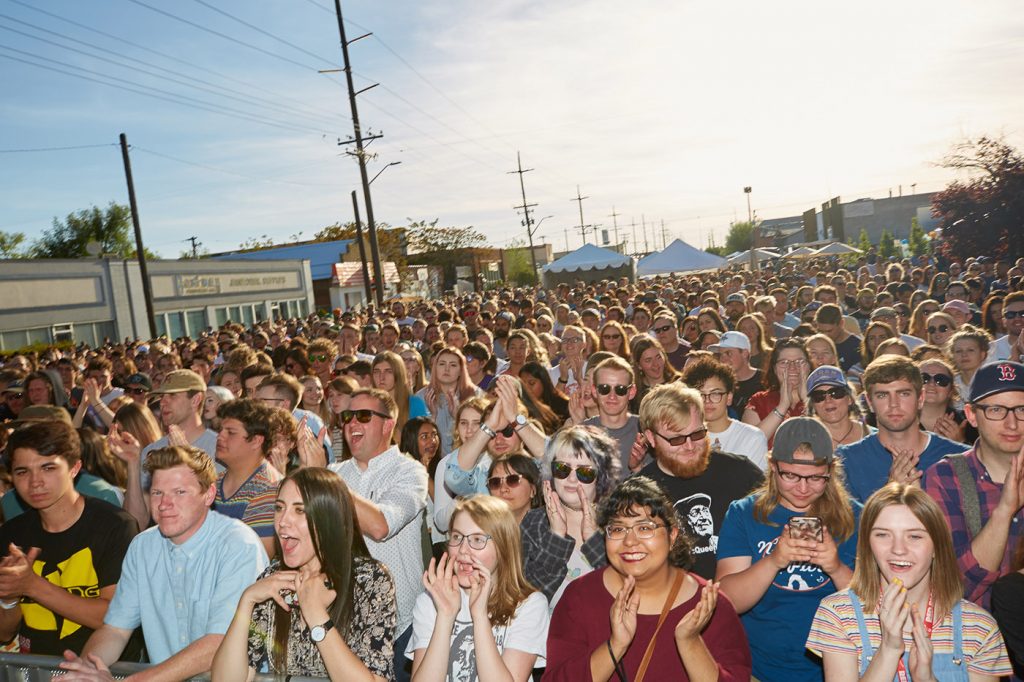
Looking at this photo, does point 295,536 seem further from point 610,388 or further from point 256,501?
point 610,388

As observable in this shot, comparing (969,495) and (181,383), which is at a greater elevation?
(181,383)

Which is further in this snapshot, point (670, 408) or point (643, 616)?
point (670, 408)

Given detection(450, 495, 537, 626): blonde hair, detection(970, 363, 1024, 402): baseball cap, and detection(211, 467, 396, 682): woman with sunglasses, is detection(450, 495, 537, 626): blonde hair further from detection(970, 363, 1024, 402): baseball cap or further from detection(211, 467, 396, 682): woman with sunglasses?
detection(970, 363, 1024, 402): baseball cap

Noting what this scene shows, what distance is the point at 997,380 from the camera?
151 inches

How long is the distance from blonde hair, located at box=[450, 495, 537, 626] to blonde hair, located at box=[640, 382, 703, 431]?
120cm

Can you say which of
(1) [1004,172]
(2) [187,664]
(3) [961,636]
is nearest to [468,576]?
(2) [187,664]

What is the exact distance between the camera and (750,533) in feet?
11.9

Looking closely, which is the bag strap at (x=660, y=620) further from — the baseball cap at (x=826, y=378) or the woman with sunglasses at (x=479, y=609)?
the baseball cap at (x=826, y=378)

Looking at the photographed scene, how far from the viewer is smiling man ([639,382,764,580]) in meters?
4.03

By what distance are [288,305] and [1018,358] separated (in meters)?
48.8

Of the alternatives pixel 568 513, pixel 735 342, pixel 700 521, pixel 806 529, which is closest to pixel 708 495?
pixel 700 521

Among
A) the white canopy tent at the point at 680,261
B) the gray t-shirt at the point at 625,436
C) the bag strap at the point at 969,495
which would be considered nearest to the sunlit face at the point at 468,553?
the gray t-shirt at the point at 625,436

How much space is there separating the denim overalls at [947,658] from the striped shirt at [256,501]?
284 centimetres

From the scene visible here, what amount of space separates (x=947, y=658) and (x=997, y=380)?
1.57 m
